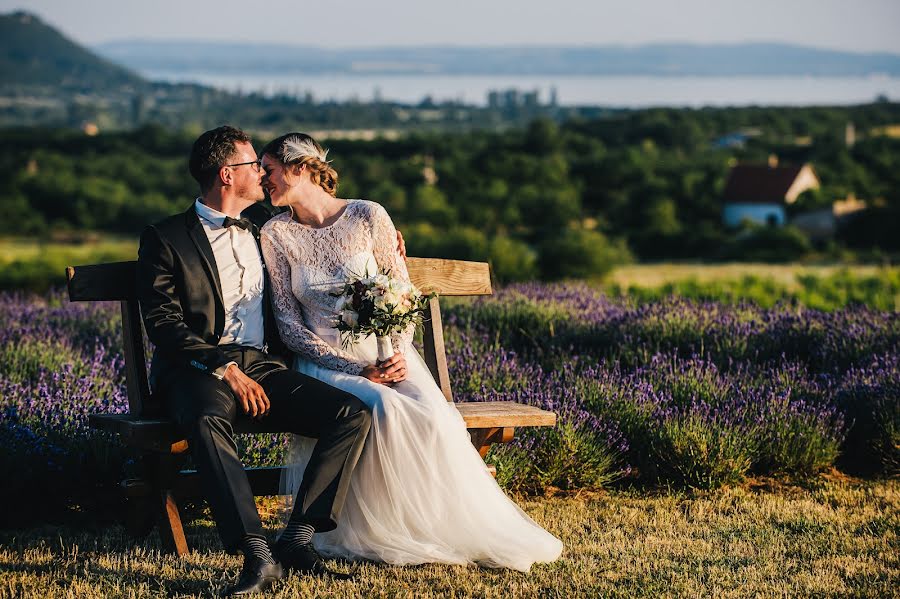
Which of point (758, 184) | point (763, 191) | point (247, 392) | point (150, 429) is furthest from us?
point (758, 184)

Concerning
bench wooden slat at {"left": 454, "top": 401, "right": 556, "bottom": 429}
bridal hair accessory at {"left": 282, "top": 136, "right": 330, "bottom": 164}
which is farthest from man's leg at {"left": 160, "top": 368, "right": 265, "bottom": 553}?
bridal hair accessory at {"left": 282, "top": 136, "right": 330, "bottom": 164}

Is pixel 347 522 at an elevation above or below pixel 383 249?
below

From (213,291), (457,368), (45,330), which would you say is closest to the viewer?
(213,291)

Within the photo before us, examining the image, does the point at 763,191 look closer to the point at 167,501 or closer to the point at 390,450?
the point at 390,450

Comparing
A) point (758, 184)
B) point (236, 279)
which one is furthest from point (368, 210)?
point (758, 184)

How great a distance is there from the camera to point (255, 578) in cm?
378

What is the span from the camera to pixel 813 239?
60.9 meters

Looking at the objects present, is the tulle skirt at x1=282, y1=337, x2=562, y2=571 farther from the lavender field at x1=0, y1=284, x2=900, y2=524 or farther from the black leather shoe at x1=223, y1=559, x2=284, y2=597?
the lavender field at x1=0, y1=284, x2=900, y2=524

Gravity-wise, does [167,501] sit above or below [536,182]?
above

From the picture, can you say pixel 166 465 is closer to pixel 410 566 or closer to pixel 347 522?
pixel 347 522

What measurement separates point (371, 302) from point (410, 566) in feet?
3.48

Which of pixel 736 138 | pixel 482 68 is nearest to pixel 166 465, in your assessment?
pixel 736 138

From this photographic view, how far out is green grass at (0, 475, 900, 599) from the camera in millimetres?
3941

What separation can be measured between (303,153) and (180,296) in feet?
2.78
